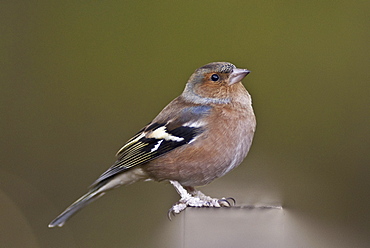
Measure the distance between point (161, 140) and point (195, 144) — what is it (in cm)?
10

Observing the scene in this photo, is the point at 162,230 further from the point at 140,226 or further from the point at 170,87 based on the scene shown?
the point at 170,87

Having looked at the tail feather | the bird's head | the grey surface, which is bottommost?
the grey surface

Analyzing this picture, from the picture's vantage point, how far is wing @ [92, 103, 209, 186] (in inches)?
62.5

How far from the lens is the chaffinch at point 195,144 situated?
61.7 inches

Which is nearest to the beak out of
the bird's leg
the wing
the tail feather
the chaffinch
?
the chaffinch

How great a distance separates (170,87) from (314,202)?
0.76 meters

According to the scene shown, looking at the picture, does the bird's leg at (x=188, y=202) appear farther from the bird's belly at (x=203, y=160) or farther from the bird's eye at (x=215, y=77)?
the bird's eye at (x=215, y=77)

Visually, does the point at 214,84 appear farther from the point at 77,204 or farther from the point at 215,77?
the point at 77,204

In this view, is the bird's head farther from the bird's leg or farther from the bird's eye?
the bird's leg

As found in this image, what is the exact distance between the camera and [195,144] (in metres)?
1.58

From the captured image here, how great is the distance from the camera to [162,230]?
7.43ft

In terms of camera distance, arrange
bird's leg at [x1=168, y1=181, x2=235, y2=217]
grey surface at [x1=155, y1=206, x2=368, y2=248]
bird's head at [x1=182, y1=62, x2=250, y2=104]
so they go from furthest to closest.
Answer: bird's head at [x1=182, y1=62, x2=250, y2=104], bird's leg at [x1=168, y1=181, x2=235, y2=217], grey surface at [x1=155, y1=206, x2=368, y2=248]

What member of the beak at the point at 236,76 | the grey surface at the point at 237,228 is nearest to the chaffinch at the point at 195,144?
the beak at the point at 236,76

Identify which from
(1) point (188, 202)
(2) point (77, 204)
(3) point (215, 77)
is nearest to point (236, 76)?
(3) point (215, 77)
